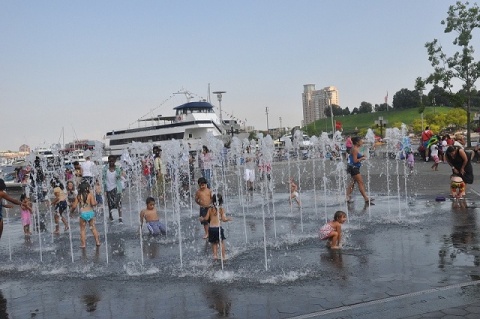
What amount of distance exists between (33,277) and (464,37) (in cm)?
2688

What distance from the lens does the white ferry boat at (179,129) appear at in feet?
179

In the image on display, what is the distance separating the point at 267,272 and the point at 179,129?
1938 inches

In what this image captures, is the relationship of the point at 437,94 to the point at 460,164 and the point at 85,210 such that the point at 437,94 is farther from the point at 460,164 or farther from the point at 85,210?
the point at 85,210

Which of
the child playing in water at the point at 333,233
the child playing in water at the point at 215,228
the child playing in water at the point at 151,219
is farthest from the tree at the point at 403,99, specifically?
the child playing in water at the point at 215,228

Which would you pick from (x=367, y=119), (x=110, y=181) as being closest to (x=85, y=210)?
(x=110, y=181)

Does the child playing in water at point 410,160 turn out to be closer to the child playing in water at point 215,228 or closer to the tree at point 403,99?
the child playing in water at point 215,228

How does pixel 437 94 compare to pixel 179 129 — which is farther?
Result: pixel 179 129

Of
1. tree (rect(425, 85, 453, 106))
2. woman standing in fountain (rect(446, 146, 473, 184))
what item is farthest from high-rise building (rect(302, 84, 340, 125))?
woman standing in fountain (rect(446, 146, 473, 184))

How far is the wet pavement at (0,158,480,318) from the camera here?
16.9 feet

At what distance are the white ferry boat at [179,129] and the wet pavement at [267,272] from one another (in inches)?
1688

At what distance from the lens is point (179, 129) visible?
180 ft

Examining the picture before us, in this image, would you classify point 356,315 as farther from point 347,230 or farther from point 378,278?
point 347,230

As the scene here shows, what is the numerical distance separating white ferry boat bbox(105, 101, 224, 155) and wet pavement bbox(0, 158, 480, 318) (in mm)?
42884

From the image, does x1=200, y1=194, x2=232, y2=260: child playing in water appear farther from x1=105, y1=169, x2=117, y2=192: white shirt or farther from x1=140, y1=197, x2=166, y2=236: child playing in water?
x1=105, y1=169, x2=117, y2=192: white shirt
